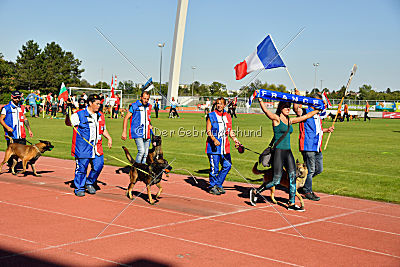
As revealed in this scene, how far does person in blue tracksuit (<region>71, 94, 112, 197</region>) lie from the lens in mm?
8977

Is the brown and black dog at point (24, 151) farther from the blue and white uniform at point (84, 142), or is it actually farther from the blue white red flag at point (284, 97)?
the blue white red flag at point (284, 97)

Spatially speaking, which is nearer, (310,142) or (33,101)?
(310,142)

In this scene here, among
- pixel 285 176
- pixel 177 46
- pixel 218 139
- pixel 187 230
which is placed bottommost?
pixel 187 230

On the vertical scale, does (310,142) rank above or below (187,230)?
above

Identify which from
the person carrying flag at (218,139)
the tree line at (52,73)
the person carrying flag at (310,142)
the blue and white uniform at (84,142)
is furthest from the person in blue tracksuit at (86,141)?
the tree line at (52,73)

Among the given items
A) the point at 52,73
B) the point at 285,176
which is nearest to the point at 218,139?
the point at 285,176

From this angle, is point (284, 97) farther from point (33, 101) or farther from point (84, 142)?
point (33, 101)

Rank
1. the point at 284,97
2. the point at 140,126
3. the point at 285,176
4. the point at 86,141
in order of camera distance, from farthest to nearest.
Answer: the point at 140,126 → the point at 86,141 → the point at 285,176 → the point at 284,97

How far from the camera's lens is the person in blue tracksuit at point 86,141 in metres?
8.98

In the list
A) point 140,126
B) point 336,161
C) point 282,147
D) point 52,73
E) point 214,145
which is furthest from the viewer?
point 52,73

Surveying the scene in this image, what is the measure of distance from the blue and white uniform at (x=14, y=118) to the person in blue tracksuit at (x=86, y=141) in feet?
9.74

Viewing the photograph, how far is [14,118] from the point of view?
1125 centimetres

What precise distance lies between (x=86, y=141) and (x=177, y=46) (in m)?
47.9

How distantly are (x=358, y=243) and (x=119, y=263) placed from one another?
3.31 metres
